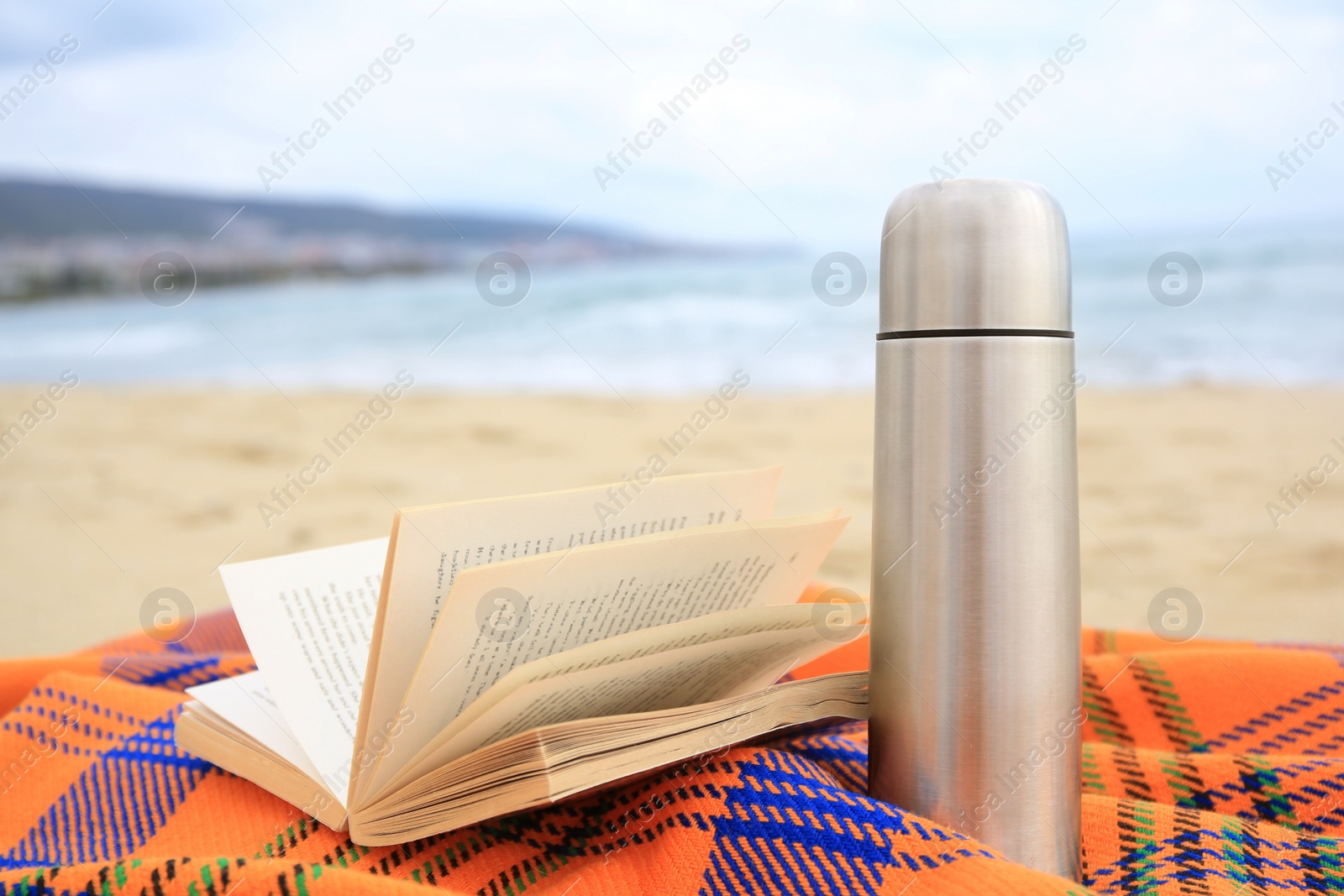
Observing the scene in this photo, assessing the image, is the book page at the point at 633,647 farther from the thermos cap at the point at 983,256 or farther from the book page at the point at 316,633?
the thermos cap at the point at 983,256

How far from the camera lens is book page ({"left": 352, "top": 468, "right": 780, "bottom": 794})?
398mm

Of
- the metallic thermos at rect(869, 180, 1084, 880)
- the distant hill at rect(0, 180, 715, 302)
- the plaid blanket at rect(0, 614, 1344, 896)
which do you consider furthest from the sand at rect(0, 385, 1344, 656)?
the distant hill at rect(0, 180, 715, 302)

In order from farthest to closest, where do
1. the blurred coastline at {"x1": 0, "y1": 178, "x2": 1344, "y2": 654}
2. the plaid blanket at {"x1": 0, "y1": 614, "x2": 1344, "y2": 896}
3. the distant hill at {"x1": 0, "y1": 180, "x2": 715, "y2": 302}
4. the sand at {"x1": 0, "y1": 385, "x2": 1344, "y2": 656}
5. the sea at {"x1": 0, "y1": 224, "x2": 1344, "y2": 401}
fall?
the distant hill at {"x1": 0, "y1": 180, "x2": 715, "y2": 302}
the sea at {"x1": 0, "y1": 224, "x2": 1344, "y2": 401}
the blurred coastline at {"x1": 0, "y1": 178, "x2": 1344, "y2": 654}
the sand at {"x1": 0, "y1": 385, "x2": 1344, "y2": 656}
the plaid blanket at {"x1": 0, "y1": 614, "x2": 1344, "y2": 896}

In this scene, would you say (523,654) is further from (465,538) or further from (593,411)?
(593,411)

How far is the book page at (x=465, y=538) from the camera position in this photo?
40 centimetres

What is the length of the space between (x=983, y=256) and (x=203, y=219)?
12.9 m

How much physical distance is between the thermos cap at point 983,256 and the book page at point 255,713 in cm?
37

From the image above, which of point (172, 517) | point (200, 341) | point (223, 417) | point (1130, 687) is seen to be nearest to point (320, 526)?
point (172, 517)

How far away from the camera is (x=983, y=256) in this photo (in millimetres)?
401

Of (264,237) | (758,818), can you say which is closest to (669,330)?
(758,818)

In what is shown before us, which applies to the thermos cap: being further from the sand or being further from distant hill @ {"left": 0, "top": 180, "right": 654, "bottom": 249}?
distant hill @ {"left": 0, "top": 180, "right": 654, "bottom": 249}

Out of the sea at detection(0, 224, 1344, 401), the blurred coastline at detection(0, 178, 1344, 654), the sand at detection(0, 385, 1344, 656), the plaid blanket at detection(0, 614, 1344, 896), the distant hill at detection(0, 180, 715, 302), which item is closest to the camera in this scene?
the plaid blanket at detection(0, 614, 1344, 896)

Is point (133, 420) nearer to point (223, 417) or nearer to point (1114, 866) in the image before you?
point (223, 417)

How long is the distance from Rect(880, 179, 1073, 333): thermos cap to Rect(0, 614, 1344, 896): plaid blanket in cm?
22
